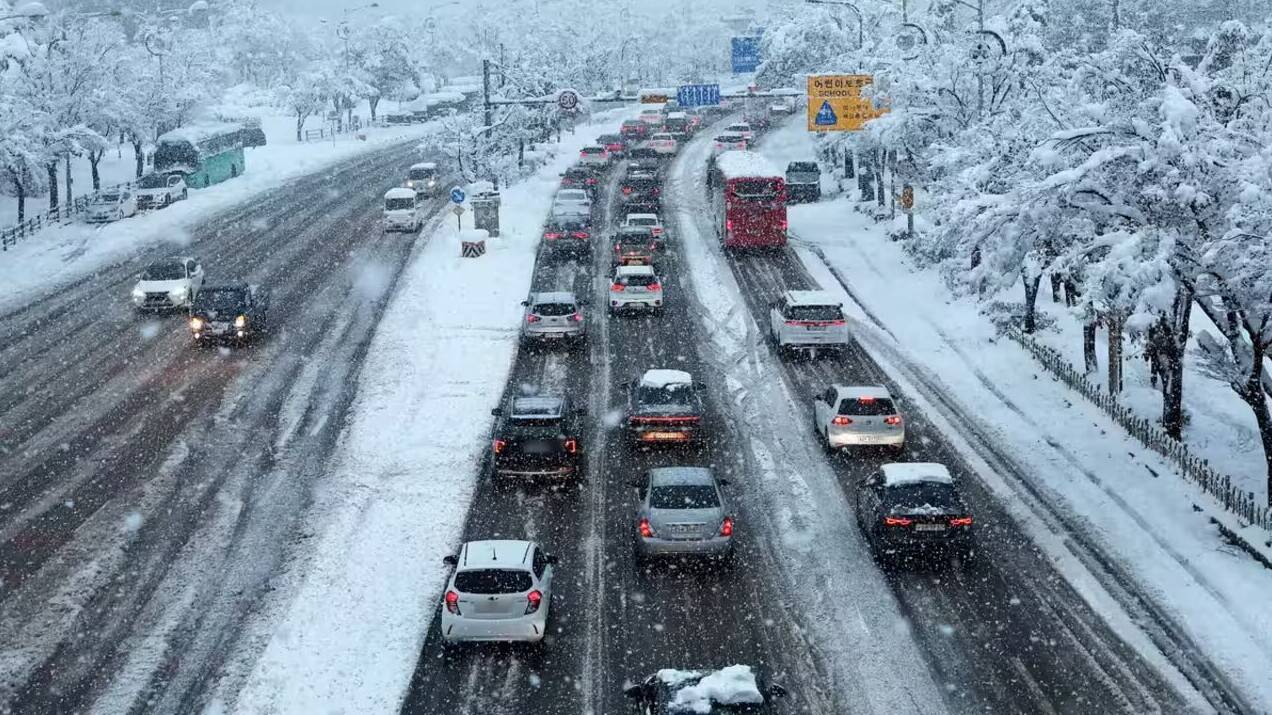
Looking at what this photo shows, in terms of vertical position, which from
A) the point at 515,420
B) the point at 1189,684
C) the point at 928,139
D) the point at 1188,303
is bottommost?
the point at 1189,684

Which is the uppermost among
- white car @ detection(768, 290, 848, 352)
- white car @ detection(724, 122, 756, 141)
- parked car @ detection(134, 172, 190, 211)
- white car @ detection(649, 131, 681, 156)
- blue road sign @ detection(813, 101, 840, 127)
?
white car @ detection(724, 122, 756, 141)

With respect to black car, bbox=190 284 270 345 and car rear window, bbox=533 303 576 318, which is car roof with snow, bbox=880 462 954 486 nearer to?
car rear window, bbox=533 303 576 318

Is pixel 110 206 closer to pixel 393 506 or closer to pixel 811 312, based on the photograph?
pixel 811 312

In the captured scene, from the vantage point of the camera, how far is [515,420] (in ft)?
77.7

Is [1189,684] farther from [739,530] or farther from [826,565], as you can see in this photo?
[739,530]

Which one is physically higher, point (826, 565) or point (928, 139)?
point (928, 139)

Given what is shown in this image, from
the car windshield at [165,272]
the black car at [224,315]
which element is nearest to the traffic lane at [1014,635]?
the black car at [224,315]

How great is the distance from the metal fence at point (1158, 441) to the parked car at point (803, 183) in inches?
1184

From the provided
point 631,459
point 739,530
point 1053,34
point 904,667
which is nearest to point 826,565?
point 739,530

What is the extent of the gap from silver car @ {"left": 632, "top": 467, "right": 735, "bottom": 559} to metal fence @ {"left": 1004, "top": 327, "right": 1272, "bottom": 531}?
927 centimetres

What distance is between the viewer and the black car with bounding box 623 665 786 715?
40.8ft

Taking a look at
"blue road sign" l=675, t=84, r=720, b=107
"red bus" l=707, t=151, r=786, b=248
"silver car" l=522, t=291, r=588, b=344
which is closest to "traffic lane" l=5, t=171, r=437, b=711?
"silver car" l=522, t=291, r=588, b=344

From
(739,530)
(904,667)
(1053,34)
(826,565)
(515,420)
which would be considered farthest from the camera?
(1053,34)

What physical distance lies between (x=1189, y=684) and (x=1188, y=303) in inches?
397
